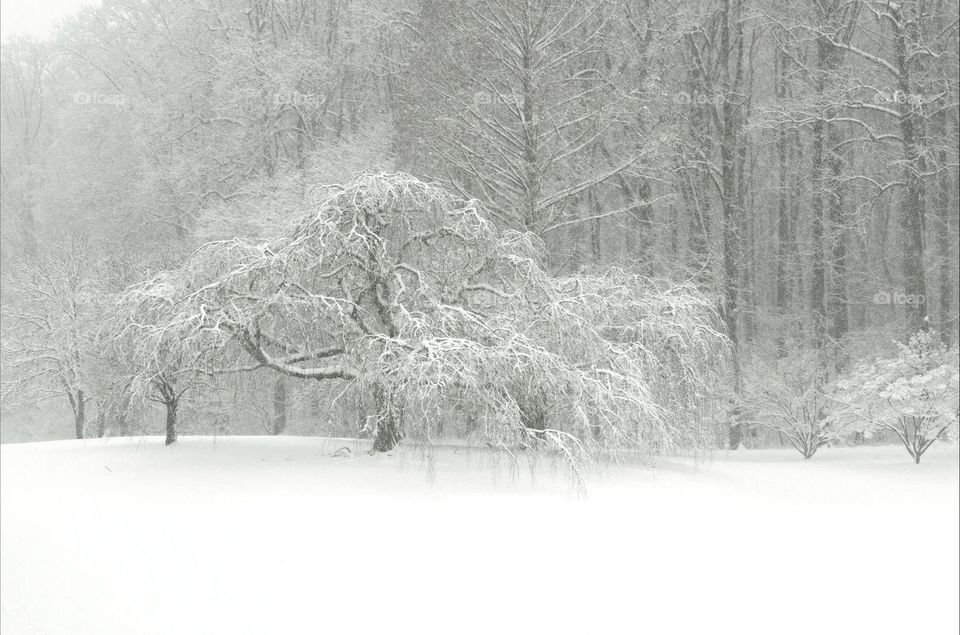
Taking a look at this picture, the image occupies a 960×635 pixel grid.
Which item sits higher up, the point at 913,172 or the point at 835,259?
the point at 913,172

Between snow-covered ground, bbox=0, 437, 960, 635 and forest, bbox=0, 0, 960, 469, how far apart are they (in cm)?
92

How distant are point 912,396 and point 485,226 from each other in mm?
5995

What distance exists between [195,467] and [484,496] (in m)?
3.55

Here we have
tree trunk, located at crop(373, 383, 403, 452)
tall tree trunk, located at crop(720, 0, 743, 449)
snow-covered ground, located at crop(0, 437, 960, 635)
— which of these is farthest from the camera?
tall tree trunk, located at crop(720, 0, 743, 449)

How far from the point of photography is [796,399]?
11.9 meters

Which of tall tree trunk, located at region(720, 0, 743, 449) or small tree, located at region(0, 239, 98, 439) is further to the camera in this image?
tall tree trunk, located at region(720, 0, 743, 449)

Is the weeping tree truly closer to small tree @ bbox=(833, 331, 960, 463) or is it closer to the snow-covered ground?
the snow-covered ground

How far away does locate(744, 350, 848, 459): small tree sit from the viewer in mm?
11805

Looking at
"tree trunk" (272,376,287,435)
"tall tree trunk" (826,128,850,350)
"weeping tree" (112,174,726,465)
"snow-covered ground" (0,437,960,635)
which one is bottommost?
"snow-covered ground" (0,437,960,635)

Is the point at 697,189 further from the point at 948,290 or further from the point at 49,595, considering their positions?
the point at 49,595

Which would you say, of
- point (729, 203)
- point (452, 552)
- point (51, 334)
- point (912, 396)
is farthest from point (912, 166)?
point (51, 334)

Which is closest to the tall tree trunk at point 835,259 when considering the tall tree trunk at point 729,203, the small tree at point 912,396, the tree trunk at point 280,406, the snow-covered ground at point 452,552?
the tall tree trunk at point 729,203

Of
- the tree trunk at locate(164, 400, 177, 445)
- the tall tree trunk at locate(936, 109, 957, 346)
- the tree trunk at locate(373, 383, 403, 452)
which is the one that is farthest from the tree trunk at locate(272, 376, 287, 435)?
the tall tree trunk at locate(936, 109, 957, 346)

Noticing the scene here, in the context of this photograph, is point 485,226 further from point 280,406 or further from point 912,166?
point 280,406
